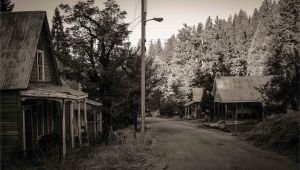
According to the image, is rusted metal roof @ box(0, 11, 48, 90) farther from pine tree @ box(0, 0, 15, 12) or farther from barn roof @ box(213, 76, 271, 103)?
barn roof @ box(213, 76, 271, 103)

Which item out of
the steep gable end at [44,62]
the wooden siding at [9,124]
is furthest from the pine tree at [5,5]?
the wooden siding at [9,124]

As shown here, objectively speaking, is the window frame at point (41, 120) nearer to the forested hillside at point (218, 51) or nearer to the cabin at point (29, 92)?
the cabin at point (29, 92)

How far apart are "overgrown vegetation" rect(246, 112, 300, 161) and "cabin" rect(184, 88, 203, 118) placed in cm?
3497

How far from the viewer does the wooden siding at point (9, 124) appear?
46.9 ft

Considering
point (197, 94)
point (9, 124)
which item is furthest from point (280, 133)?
point (197, 94)

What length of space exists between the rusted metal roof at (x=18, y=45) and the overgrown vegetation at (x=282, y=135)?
13.0m

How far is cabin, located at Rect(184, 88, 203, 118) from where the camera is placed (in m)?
55.1

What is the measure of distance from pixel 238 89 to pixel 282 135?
845 inches

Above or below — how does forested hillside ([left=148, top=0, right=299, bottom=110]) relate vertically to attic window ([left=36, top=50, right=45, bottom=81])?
above

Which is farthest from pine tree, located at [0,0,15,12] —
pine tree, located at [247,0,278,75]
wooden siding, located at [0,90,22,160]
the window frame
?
pine tree, located at [247,0,278,75]

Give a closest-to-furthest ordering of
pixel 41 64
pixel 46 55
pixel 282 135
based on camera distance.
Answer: pixel 282 135, pixel 41 64, pixel 46 55

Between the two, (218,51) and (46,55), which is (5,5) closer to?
(46,55)

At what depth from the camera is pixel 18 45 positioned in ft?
51.9

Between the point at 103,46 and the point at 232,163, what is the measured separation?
11.8m
